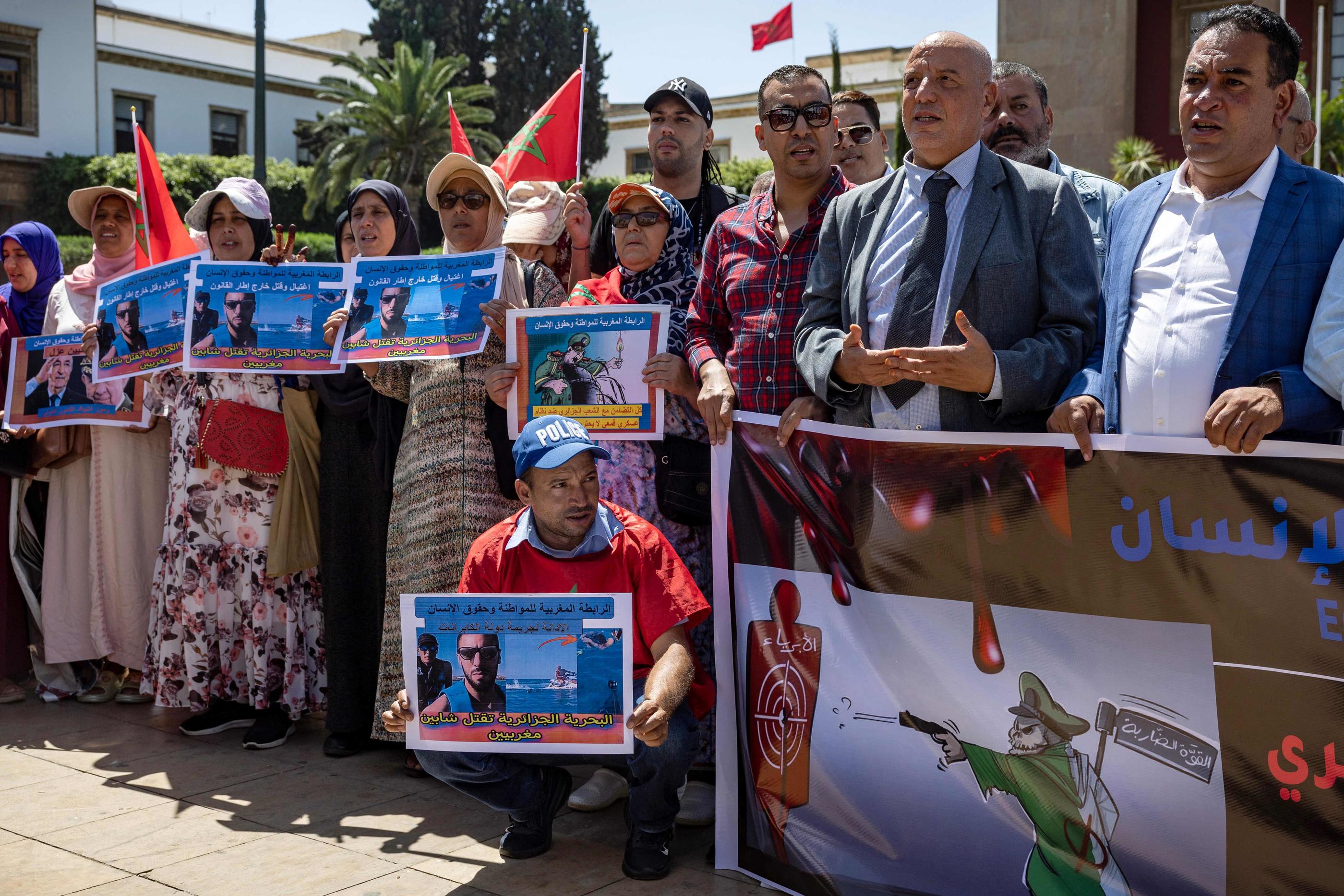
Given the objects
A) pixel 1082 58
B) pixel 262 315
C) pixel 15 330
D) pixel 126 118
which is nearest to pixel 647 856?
pixel 262 315

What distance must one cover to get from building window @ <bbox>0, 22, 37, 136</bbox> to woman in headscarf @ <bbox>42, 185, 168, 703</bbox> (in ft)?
118

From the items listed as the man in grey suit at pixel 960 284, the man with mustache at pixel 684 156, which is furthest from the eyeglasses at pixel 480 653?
the man with mustache at pixel 684 156

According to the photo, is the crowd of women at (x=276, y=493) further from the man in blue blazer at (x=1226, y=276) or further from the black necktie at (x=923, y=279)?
the man in blue blazer at (x=1226, y=276)

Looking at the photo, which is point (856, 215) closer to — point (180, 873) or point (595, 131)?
point (180, 873)

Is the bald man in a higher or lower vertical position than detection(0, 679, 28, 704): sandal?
higher

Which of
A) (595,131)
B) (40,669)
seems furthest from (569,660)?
(595,131)

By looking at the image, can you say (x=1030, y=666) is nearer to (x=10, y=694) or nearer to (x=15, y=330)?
(x=10, y=694)

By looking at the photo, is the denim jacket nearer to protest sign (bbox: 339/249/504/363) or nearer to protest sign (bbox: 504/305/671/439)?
protest sign (bbox: 504/305/671/439)

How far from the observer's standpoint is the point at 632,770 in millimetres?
3730

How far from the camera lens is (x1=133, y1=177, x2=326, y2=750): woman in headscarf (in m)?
5.26

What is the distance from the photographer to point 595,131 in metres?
44.0

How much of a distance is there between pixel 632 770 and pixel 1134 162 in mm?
16546

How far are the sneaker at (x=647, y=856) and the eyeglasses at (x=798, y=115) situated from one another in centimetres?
226

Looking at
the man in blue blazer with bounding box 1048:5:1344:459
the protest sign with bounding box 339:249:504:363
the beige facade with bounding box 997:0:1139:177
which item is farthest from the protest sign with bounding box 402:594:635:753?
the beige facade with bounding box 997:0:1139:177
